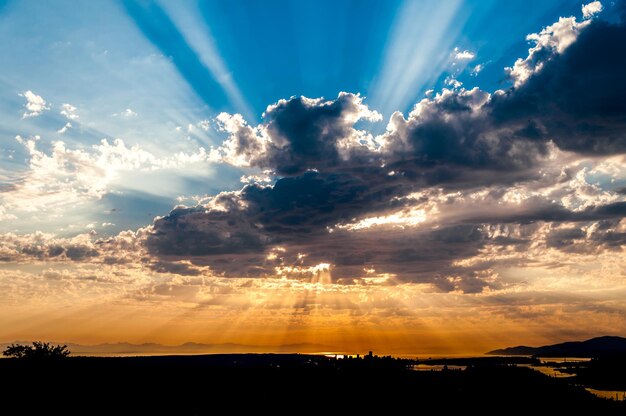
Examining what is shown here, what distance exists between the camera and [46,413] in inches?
7864

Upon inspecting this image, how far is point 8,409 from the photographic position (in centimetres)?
19950

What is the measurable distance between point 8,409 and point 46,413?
14568mm
